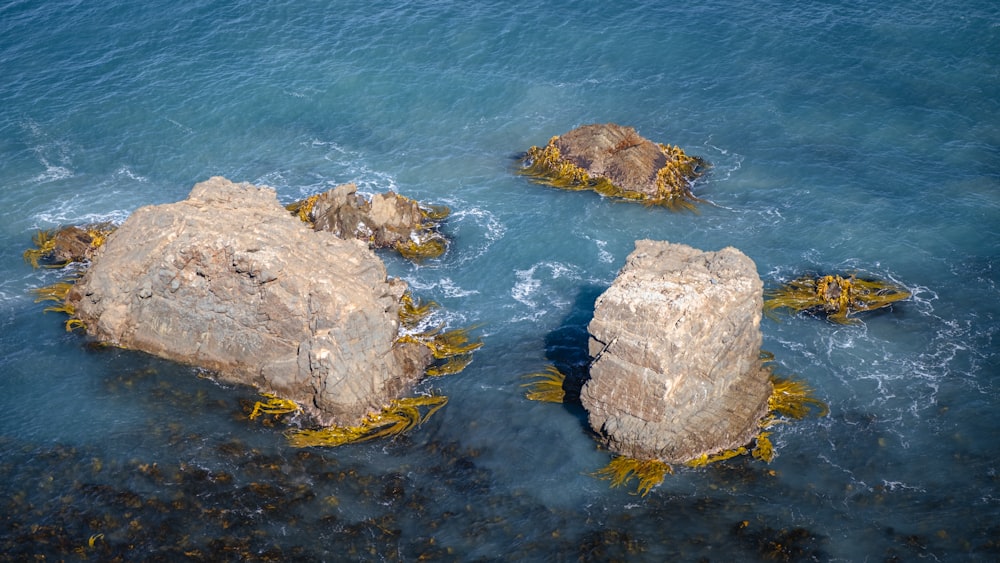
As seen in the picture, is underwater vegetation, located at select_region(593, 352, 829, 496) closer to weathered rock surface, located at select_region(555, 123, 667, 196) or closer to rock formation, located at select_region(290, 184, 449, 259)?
weathered rock surface, located at select_region(555, 123, 667, 196)

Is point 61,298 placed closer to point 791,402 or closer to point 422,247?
point 422,247

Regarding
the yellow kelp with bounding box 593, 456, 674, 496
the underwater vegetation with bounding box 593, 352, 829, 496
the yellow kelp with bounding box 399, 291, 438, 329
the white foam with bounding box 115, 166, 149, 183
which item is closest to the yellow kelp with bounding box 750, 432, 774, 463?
the underwater vegetation with bounding box 593, 352, 829, 496

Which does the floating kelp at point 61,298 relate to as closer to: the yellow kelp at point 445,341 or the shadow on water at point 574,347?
the yellow kelp at point 445,341

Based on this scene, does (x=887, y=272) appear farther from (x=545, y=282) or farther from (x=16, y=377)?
(x=16, y=377)

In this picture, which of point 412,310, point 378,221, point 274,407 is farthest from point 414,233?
point 274,407

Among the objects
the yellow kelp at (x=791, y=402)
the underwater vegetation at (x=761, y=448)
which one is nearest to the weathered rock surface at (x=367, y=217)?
the underwater vegetation at (x=761, y=448)

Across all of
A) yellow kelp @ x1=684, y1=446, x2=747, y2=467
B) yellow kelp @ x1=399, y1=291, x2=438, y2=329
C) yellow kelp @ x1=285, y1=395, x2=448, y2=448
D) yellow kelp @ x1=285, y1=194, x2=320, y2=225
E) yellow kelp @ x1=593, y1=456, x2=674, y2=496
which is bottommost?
yellow kelp @ x1=684, y1=446, x2=747, y2=467

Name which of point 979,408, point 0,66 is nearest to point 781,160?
point 979,408

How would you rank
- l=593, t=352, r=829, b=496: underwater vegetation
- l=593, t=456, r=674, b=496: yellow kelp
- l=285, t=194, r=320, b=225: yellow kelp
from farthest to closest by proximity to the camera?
l=285, t=194, r=320, b=225: yellow kelp < l=593, t=352, r=829, b=496: underwater vegetation < l=593, t=456, r=674, b=496: yellow kelp
